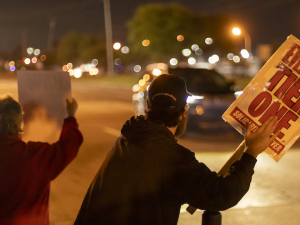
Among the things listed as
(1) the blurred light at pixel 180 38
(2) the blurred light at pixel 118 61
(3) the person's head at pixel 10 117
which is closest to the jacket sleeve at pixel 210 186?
(3) the person's head at pixel 10 117

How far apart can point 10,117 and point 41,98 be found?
34 centimetres

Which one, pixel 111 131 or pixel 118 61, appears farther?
pixel 118 61

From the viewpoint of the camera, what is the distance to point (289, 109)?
5.88 ft

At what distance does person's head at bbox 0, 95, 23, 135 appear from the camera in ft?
7.14

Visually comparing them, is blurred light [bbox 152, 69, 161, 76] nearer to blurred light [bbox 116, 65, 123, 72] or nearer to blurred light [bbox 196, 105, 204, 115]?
blurred light [bbox 196, 105, 204, 115]

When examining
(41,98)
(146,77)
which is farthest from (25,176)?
(146,77)

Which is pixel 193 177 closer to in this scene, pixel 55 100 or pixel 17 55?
pixel 55 100

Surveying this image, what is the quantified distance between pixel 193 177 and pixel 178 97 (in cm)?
39

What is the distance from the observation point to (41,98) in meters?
2.50

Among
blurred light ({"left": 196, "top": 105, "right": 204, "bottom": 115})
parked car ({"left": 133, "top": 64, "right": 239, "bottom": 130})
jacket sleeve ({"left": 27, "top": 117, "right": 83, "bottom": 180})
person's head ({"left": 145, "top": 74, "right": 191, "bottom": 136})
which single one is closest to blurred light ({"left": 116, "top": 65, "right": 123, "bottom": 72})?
parked car ({"left": 133, "top": 64, "right": 239, "bottom": 130})

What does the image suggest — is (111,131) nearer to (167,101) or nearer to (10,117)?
(10,117)

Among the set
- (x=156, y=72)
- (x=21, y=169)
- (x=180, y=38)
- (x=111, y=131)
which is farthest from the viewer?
(x=180, y=38)

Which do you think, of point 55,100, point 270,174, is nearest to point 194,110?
point 270,174

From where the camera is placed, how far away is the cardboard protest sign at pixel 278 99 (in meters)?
1.79
